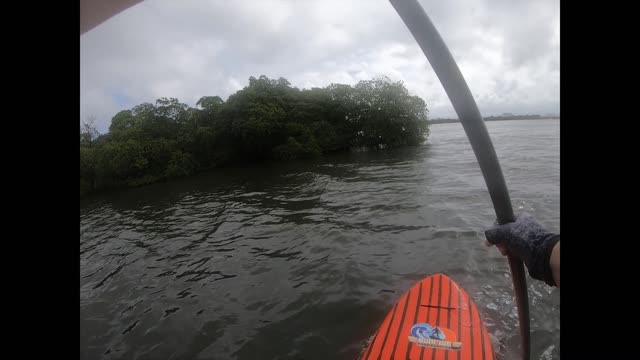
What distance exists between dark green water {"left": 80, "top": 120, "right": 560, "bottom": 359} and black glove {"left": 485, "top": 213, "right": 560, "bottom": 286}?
0.95 meters

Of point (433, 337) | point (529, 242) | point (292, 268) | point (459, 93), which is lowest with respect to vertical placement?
point (292, 268)

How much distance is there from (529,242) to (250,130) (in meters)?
36.4

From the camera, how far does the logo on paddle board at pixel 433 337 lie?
4000 mm

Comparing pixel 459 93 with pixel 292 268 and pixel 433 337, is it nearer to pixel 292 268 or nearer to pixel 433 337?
pixel 433 337

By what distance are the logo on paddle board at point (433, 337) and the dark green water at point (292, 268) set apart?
1.24m

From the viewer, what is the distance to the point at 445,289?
17.3ft

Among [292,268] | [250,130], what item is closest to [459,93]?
[292,268]

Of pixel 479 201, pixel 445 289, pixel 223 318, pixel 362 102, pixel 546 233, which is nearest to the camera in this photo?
pixel 546 233

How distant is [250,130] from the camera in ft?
119

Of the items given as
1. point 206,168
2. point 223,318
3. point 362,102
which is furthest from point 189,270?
point 362,102

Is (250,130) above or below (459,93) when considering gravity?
above

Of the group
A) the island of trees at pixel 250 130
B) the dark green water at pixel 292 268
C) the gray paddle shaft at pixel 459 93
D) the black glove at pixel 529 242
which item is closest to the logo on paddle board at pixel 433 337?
the dark green water at pixel 292 268
